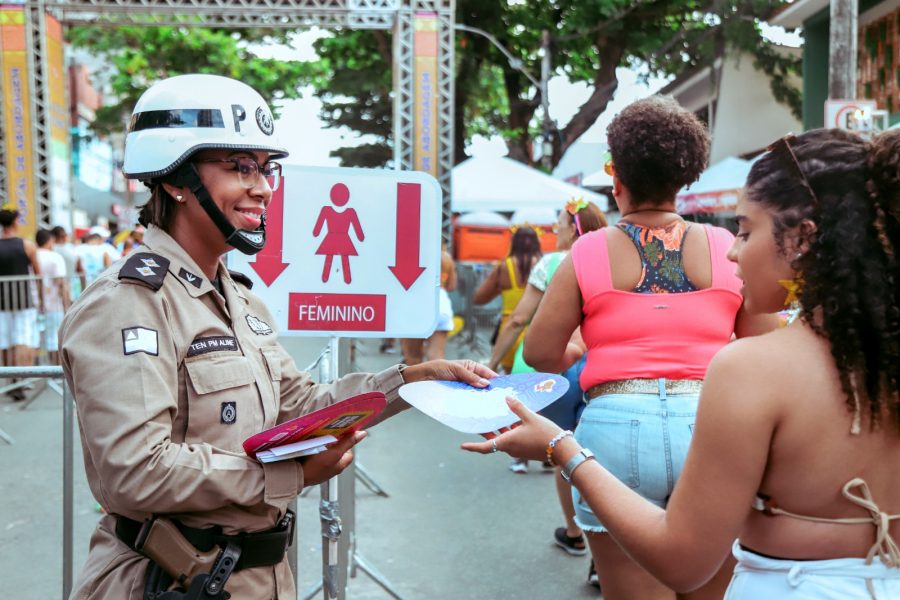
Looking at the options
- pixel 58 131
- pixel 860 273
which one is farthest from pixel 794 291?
pixel 58 131

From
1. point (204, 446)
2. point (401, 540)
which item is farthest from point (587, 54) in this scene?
point (204, 446)

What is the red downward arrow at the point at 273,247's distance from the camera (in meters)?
3.91

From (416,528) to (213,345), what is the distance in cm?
437

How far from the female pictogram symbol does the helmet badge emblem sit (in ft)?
4.95

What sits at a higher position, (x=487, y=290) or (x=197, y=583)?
(x=487, y=290)

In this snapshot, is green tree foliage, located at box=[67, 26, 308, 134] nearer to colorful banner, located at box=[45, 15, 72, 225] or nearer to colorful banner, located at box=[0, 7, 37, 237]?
colorful banner, located at box=[45, 15, 72, 225]

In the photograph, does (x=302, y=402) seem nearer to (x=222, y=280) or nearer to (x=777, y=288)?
(x=222, y=280)

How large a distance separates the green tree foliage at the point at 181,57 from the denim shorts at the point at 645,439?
22.7 metres

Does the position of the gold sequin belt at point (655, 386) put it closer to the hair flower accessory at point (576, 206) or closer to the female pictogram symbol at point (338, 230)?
the female pictogram symbol at point (338, 230)

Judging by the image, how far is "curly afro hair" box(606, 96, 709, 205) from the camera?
3.26 metres

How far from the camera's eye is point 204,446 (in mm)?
2057

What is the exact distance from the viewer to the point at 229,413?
7.15 feet

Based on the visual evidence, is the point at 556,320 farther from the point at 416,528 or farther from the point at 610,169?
the point at 416,528

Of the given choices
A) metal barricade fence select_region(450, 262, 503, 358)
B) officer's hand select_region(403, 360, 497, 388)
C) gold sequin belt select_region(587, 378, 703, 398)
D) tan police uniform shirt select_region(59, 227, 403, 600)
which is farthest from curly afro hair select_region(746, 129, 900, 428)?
metal barricade fence select_region(450, 262, 503, 358)
